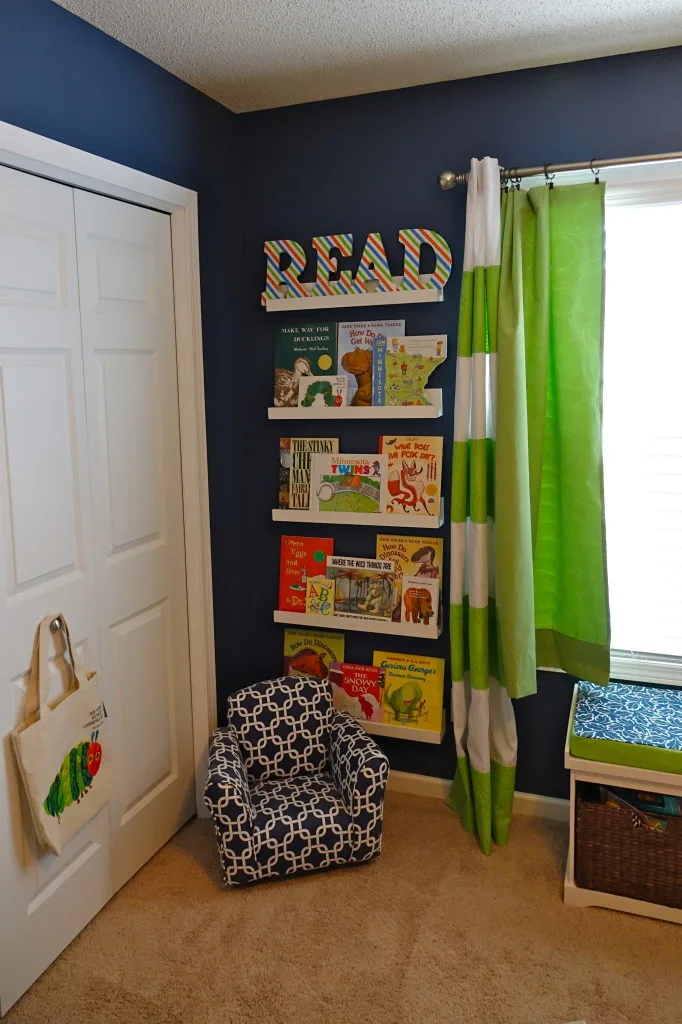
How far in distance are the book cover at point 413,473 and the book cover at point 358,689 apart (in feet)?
1.93

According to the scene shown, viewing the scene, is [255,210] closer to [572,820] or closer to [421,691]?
[421,691]

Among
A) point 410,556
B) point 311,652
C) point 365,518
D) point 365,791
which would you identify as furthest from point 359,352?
point 365,791

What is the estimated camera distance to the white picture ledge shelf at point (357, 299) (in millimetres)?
2512

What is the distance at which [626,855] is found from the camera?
2219 millimetres

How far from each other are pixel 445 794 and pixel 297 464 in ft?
4.18

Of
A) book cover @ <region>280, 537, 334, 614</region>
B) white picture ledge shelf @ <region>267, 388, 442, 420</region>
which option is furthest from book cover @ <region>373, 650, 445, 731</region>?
white picture ledge shelf @ <region>267, 388, 442, 420</region>

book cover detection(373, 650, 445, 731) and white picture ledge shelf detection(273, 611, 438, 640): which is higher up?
white picture ledge shelf detection(273, 611, 438, 640)

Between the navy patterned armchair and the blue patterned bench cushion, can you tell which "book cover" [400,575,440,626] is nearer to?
the navy patterned armchair

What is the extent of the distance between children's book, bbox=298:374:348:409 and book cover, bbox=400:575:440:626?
64cm

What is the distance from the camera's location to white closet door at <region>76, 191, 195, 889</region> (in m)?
2.18

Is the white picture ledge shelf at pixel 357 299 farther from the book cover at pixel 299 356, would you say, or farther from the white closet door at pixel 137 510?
the white closet door at pixel 137 510

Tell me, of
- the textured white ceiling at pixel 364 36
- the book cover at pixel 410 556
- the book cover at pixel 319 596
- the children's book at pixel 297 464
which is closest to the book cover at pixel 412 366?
the children's book at pixel 297 464

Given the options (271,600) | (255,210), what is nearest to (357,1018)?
(271,600)

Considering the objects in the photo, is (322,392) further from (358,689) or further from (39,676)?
(39,676)
